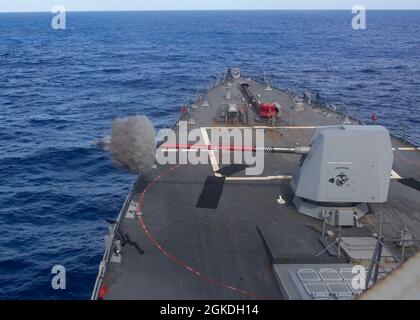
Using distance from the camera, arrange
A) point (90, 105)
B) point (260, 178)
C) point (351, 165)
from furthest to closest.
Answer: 1. point (90, 105)
2. point (260, 178)
3. point (351, 165)

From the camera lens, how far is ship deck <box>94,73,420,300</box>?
14156 millimetres

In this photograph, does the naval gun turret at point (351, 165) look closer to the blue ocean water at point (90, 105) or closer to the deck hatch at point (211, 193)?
the deck hatch at point (211, 193)

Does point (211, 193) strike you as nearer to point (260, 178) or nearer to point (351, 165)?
point (260, 178)

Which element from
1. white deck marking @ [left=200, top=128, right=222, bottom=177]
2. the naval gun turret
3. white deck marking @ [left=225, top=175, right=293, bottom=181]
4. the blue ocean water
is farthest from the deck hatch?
the blue ocean water

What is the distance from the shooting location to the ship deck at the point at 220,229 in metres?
14.2

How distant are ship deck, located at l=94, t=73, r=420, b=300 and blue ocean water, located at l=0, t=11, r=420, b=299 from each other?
19.7ft

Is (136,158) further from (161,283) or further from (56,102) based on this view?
(56,102)

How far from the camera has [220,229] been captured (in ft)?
58.4

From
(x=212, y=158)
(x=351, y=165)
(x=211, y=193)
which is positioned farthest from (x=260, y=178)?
(x=351, y=165)

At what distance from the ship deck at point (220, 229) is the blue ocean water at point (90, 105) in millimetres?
6015

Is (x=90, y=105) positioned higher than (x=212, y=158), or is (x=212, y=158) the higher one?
(x=90, y=105)

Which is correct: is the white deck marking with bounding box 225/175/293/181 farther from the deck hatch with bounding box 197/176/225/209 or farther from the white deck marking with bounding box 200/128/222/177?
the white deck marking with bounding box 200/128/222/177

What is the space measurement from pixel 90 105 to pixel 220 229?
45095 millimetres

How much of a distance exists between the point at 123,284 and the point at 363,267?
7504 millimetres
